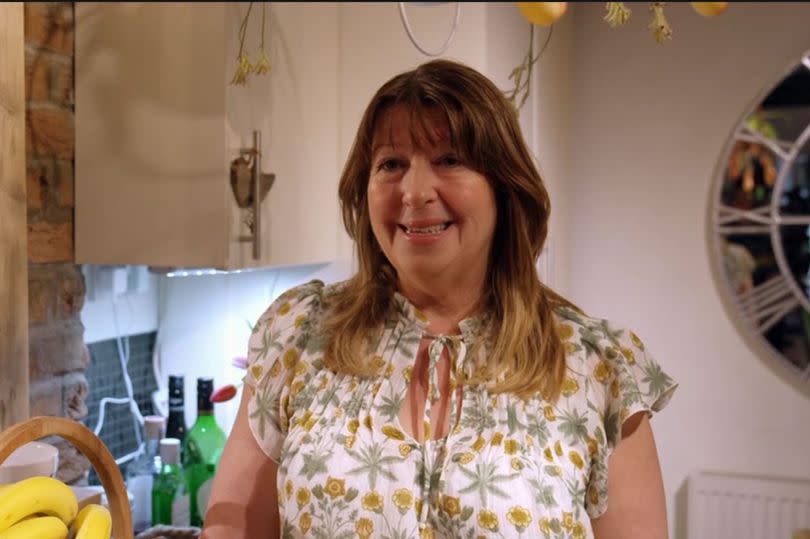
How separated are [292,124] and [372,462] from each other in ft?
2.90

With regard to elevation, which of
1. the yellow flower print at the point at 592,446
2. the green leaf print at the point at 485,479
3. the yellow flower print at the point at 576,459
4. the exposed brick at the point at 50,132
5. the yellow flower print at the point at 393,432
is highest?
the exposed brick at the point at 50,132

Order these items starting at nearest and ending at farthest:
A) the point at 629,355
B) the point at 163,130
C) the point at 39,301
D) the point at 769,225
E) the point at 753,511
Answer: the point at 629,355 < the point at 753,511 < the point at 39,301 < the point at 163,130 < the point at 769,225

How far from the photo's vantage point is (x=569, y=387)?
3.20 ft

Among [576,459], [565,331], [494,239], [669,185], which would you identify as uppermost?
[669,185]

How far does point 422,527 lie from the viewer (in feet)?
2.99

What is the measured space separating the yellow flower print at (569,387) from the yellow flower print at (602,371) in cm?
3

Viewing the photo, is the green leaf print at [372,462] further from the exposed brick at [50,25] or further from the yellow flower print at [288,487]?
the exposed brick at [50,25]

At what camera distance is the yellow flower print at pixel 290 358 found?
104cm

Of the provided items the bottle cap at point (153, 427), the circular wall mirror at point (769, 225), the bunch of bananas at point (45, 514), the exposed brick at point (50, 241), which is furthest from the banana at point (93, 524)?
the circular wall mirror at point (769, 225)

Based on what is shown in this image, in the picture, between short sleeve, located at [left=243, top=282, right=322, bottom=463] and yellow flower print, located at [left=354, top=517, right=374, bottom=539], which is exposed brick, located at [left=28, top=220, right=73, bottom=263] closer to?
short sleeve, located at [left=243, top=282, right=322, bottom=463]

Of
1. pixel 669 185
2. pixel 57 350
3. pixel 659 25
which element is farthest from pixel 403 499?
pixel 669 185

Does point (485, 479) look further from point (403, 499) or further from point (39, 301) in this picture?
point (39, 301)

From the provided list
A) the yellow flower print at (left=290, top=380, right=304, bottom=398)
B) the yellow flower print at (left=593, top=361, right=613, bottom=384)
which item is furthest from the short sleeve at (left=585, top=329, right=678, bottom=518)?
A: the yellow flower print at (left=290, top=380, right=304, bottom=398)

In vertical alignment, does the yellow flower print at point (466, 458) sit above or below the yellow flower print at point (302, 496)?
above
